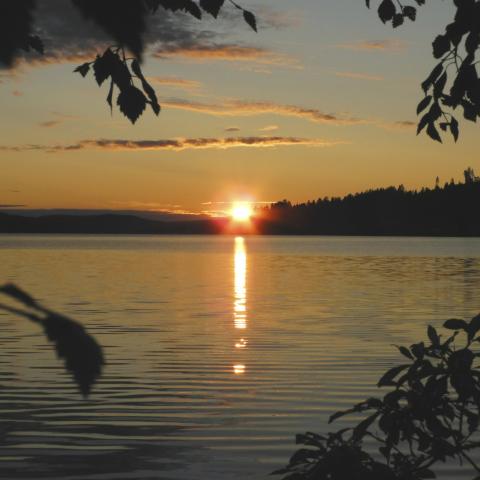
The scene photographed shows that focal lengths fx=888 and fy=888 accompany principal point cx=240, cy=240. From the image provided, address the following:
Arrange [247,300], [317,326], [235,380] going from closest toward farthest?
[235,380], [317,326], [247,300]

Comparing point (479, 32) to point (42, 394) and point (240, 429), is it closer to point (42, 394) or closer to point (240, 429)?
point (240, 429)

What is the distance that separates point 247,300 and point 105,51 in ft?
150

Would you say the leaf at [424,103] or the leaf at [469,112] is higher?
the leaf at [424,103]


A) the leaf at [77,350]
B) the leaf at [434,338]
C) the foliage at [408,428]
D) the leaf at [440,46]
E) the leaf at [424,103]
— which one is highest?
the leaf at [440,46]

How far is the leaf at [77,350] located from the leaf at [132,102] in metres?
0.68

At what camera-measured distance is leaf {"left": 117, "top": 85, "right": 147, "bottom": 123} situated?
2076 mm

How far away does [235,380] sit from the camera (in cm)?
1989

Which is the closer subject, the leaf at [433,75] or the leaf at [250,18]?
the leaf at [250,18]

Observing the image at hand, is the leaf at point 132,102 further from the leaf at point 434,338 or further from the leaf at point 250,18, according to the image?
the leaf at point 434,338

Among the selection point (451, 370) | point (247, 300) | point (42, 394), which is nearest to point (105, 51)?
point (451, 370)

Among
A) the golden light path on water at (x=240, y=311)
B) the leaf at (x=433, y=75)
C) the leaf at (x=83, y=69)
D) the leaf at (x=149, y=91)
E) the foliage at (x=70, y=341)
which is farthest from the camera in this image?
the golden light path on water at (x=240, y=311)

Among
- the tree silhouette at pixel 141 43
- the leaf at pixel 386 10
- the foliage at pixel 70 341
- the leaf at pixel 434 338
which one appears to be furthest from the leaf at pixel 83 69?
the leaf at pixel 434 338

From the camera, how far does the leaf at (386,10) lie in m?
4.16

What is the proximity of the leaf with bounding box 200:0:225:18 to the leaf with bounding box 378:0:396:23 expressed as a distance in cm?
183
